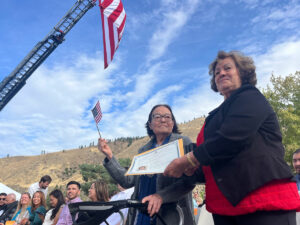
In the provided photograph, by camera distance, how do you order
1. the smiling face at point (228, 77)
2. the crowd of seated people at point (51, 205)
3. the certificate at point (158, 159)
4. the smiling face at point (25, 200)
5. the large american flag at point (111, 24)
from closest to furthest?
the certificate at point (158, 159) < the smiling face at point (228, 77) < the crowd of seated people at point (51, 205) < the large american flag at point (111, 24) < the smiling face at point (25, 200)

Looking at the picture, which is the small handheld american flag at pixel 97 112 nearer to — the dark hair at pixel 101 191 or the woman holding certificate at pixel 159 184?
the woman holding certificate at pixel 159 184

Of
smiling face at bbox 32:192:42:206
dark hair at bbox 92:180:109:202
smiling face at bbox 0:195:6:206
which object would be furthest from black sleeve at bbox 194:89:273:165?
smiling face at bbox 0:195:6:206

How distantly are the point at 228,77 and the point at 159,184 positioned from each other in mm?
1058

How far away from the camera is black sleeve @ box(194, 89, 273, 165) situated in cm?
139

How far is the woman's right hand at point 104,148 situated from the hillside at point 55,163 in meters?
56.2

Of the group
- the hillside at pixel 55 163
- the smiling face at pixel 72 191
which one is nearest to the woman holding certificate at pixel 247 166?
the smiling face at pixel 72 191

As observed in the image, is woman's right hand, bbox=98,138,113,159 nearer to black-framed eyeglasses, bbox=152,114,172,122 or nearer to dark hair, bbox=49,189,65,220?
black-framed eyeglasses, bbox=152,114,172,122

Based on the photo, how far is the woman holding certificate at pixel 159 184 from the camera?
194cm

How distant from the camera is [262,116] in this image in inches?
56.2

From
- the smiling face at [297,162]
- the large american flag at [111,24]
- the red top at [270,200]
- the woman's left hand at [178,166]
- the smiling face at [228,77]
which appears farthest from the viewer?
the large american flag at [111,24]

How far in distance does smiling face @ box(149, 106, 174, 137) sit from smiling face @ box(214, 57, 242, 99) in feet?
3.19

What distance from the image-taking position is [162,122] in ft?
9.01

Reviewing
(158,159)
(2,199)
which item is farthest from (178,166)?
(2,199)

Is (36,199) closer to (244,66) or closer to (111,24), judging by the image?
(111,24)
